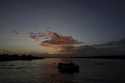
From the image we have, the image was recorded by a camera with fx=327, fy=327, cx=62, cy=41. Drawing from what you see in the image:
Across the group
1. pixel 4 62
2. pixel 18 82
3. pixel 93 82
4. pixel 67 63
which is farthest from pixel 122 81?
pixel 4 62

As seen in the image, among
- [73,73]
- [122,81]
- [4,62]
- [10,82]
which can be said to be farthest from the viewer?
[4,62]

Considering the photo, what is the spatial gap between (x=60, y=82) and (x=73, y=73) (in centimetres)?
546

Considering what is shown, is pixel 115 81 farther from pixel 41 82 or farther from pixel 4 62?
pixel 4 62

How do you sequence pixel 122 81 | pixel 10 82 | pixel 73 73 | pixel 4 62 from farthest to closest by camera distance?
pixel 4 62 → pixel 73 73 → pixel 122 81 → pixel 10 82

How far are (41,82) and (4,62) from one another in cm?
2069

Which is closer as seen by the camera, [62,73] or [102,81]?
[102,81]

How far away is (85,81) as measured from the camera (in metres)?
17.7

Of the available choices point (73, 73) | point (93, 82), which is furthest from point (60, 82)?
point (73, 73)

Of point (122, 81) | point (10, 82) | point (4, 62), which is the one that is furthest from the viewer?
point (4, 62)

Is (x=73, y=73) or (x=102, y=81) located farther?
(x=73, y=73)

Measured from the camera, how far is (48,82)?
56.4 ft

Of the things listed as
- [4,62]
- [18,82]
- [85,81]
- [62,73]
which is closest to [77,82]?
[85,81]

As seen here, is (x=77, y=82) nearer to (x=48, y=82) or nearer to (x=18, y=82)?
(x=48, y=82)

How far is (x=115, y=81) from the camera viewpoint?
16.8 metres
